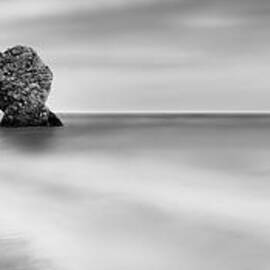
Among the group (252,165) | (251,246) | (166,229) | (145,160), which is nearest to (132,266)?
(251,246)

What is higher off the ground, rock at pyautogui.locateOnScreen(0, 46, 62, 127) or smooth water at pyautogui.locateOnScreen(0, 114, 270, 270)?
smooth water at pyautogui.locateOnScreen(0, 114, 270, 270)

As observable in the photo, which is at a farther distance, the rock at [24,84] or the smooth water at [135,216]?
the rock at [24,84]

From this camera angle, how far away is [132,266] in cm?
990

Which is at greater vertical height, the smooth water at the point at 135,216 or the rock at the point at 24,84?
the smooth water at the point at 135,216

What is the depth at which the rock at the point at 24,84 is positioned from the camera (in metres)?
71.0

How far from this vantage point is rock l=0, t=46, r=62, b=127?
7100 centimetres

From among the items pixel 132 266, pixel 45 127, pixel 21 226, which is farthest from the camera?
pixel 45 127

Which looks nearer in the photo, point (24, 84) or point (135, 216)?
point (135, 216)

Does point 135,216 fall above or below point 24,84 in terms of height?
above

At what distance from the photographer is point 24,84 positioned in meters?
71.4

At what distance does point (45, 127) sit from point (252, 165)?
4939 centimetres

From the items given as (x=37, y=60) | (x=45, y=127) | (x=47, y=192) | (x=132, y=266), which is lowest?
(x=45, y=127)

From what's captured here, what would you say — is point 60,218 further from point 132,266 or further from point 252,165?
point 252,165

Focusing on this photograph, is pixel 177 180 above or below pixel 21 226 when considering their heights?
below
